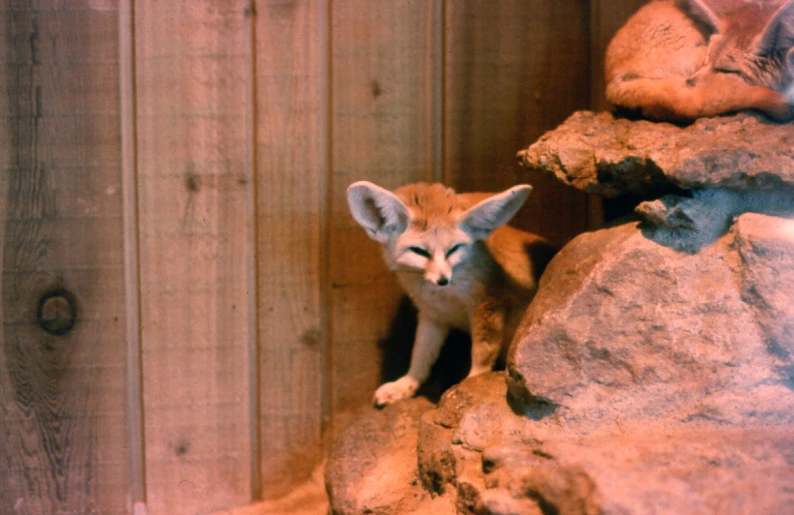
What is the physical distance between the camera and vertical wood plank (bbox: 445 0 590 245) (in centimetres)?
318

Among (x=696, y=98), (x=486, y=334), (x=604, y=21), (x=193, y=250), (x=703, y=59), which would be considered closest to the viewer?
(x=696, y=98)

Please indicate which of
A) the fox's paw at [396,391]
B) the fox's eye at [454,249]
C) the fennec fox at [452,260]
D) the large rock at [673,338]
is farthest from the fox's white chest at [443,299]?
the large rock at [673,338]

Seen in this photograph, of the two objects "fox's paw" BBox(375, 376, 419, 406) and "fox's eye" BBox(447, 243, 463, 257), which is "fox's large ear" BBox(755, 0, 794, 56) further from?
"fox's paw" BBox(375, 376, 419, 406)

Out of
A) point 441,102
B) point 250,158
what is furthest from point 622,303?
point 250,158

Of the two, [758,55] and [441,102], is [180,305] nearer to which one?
[441,102]

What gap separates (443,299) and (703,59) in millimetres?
1216

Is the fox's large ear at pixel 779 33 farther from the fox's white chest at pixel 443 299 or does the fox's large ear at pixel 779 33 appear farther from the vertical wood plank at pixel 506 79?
the fox's white chest at pixel 443 299

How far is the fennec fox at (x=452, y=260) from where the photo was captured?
2.84 meters

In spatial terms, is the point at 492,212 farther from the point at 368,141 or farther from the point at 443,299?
the point at 368,141

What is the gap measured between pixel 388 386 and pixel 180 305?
0.84 m

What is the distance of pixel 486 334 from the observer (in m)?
2.99

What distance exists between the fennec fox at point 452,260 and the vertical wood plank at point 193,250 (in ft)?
1.87

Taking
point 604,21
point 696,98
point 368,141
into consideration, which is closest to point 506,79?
point 604,21

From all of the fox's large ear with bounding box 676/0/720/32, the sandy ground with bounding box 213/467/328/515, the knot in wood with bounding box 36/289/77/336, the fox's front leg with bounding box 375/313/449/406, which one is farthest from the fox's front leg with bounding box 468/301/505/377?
the knot in wood with bounding box 36/289/77/336
